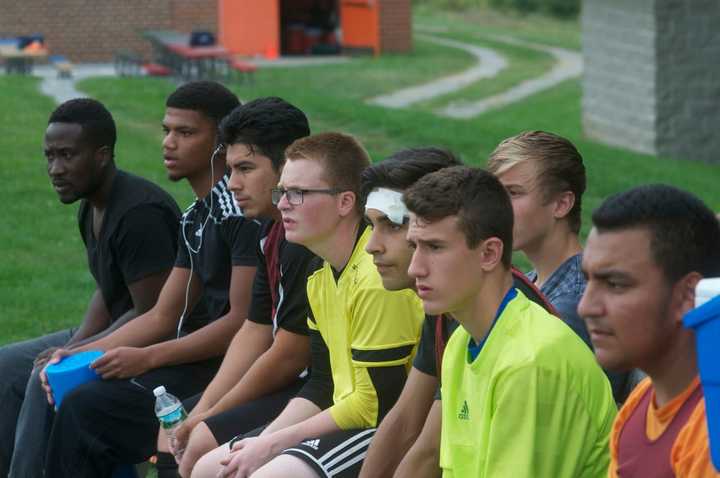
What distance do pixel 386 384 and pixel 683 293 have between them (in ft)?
5.65

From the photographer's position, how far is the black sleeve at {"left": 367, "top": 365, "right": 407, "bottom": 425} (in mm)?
4621

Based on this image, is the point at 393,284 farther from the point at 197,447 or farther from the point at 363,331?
the point at 197,447

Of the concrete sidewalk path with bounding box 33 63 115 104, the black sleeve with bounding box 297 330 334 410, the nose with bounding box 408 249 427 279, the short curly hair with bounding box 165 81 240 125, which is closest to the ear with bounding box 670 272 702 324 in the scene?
the nose with bounding box 408 249 427 279

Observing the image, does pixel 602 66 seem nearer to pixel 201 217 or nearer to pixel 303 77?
pixel 303 77

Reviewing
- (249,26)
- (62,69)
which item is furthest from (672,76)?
(249,26)

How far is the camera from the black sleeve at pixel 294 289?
5.19m

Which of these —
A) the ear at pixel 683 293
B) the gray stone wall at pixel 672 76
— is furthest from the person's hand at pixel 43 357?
the gray stone wall at pixel 672 76

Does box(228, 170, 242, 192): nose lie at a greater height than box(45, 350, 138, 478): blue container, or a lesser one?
greater

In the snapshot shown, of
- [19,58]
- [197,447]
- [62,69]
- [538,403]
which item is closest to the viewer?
[538,403]

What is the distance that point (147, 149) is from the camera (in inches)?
535

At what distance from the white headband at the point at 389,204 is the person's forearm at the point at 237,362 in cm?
117

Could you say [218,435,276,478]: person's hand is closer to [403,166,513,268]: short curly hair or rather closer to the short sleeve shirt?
the short sleeve shirt

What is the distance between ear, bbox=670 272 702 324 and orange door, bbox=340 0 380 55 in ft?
91.3

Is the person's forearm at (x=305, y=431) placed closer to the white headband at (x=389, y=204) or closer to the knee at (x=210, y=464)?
the knee at (x=210, y=464)
